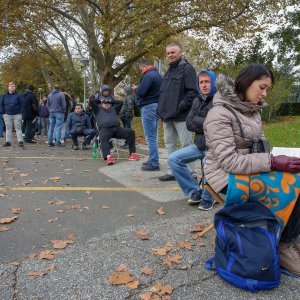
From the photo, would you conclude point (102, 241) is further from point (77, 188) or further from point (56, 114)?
point (56, 114)

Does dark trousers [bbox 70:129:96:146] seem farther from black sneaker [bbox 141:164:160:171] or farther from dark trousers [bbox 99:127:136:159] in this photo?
black sneaker [bbox 141:164:160:171]

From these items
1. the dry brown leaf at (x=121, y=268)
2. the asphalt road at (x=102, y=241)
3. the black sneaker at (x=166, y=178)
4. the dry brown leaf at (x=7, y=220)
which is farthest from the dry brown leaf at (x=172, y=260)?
the black sneaker at (x=166, y=178)

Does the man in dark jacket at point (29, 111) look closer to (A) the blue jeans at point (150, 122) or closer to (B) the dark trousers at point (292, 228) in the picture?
(A) the blue jeans at point (150, 122)

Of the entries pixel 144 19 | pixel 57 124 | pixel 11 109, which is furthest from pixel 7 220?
pixel 144 19

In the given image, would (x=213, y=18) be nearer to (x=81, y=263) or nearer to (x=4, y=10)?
(x=4, y=10)

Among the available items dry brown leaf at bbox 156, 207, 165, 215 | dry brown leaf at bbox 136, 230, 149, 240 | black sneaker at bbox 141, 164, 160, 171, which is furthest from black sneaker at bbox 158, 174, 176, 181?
dry brown leaf at bbox 136, 230, 149, 240

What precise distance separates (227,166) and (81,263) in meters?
1.49

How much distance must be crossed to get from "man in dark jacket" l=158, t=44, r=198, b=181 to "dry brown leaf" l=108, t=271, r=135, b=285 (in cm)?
286

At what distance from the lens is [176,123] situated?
19.1ft

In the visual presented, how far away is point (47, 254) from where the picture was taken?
3404 mm

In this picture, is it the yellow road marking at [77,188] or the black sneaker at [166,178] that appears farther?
the black sneaker at [166,178]

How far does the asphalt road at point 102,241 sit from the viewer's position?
284 cm

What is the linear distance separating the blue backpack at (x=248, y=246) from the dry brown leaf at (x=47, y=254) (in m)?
1.45

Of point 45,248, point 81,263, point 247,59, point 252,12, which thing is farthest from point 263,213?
point 247,59
